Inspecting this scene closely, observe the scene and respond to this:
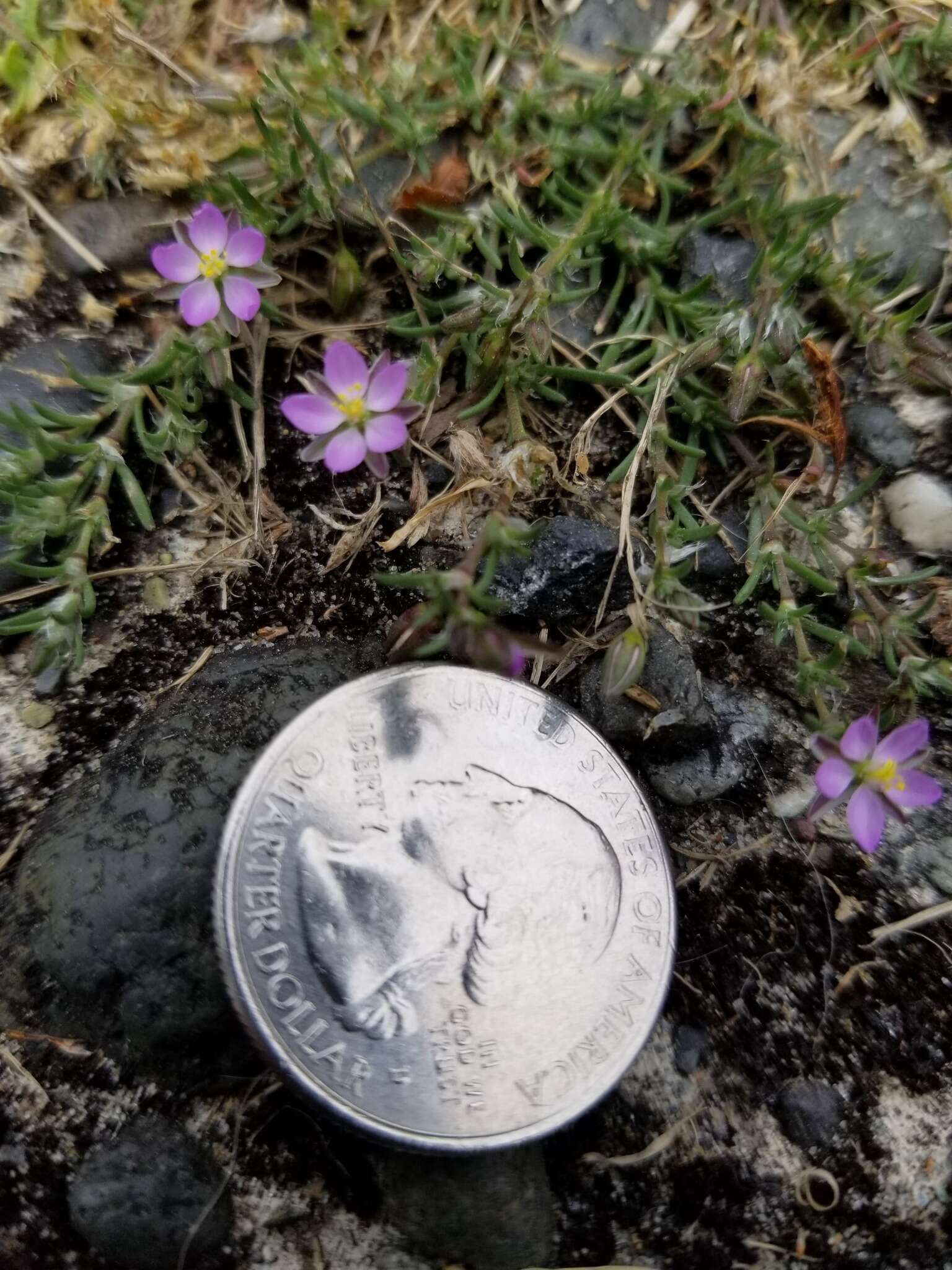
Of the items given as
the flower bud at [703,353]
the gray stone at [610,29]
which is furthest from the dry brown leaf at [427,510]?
the gray stone at [610,29]

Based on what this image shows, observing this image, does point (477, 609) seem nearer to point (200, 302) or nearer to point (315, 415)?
point (315, 415)

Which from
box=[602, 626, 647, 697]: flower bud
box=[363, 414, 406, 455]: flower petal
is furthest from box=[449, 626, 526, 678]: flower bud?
box=[363, 414, 406, 455]: flower petal

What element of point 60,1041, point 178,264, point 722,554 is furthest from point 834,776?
point 178,264

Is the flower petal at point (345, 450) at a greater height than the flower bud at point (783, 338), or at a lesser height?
lesser

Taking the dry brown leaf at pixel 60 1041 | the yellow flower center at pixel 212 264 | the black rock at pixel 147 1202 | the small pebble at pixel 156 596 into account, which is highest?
the yellow flower center at pixel 212 264

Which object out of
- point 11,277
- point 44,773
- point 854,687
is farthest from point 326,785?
point 11,277

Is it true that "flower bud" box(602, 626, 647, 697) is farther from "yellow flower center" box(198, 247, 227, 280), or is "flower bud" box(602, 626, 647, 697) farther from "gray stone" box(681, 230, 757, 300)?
"yellow flower center" box(198, 247, 227, 280)

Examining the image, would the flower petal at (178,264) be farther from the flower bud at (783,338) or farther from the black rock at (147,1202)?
the black rock at (147,1202)

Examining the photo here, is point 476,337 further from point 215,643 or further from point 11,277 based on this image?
point 11,277
